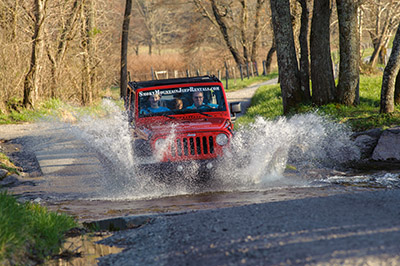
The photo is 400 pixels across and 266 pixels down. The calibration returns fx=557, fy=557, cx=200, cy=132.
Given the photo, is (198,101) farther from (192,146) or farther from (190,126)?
(192,146)

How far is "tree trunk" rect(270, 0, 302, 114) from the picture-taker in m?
16.1

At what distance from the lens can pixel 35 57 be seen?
2131cm

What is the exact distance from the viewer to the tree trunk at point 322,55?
15852mm

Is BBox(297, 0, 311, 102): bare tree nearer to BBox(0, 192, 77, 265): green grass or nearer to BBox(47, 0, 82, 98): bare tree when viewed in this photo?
BBox(47, 0, 82, 98): bare tree

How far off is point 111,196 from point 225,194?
1846mm

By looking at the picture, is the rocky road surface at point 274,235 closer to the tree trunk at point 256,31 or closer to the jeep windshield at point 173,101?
the jeep windshield at point 173,101

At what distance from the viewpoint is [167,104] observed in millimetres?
10227

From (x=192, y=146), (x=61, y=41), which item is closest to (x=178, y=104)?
(x=192, y=146)

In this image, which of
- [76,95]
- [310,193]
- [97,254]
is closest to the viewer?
[97,254]

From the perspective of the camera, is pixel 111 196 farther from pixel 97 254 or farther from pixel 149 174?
pixel 97 254

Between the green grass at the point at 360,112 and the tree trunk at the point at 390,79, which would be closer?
the green grass at the point at 360,112

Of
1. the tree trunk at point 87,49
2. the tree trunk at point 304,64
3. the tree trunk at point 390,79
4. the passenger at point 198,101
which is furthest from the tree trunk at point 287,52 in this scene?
the tree trunk at point 87,49

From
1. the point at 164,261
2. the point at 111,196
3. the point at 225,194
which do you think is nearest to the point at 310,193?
the point at 225,194

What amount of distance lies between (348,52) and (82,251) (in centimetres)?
1134
